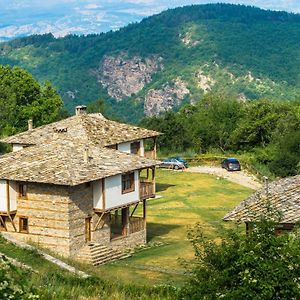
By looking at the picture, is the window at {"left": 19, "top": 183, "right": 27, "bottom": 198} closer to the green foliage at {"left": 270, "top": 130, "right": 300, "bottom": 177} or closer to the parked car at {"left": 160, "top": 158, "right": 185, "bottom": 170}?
the green foliage at {"left": 270, "top": 130, "right": 300, "bottom": 177}

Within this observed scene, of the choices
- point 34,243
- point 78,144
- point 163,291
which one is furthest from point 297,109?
point 163,291

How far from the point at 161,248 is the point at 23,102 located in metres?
45.4

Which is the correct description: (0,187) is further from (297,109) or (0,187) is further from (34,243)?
(297,109)

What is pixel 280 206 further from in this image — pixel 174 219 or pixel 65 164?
→ pixel 174 219

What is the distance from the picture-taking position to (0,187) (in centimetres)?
3791

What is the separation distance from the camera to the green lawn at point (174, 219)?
3367 centimetres

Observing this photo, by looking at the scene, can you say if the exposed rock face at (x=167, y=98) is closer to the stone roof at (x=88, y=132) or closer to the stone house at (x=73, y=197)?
the stone roof at (x=88, y=132)

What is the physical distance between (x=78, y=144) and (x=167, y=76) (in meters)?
150

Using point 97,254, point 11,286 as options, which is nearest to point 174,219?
point 97,254

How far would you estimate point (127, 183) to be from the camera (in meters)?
39.6

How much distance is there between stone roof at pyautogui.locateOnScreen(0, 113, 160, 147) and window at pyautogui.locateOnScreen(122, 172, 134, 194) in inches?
323

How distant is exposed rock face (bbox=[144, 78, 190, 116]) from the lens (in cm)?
17500

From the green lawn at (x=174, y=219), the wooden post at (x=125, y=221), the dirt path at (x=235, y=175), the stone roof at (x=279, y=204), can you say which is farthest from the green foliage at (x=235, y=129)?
the stone roof at (x=279, y=204)

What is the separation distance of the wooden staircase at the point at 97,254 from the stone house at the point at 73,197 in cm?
4
